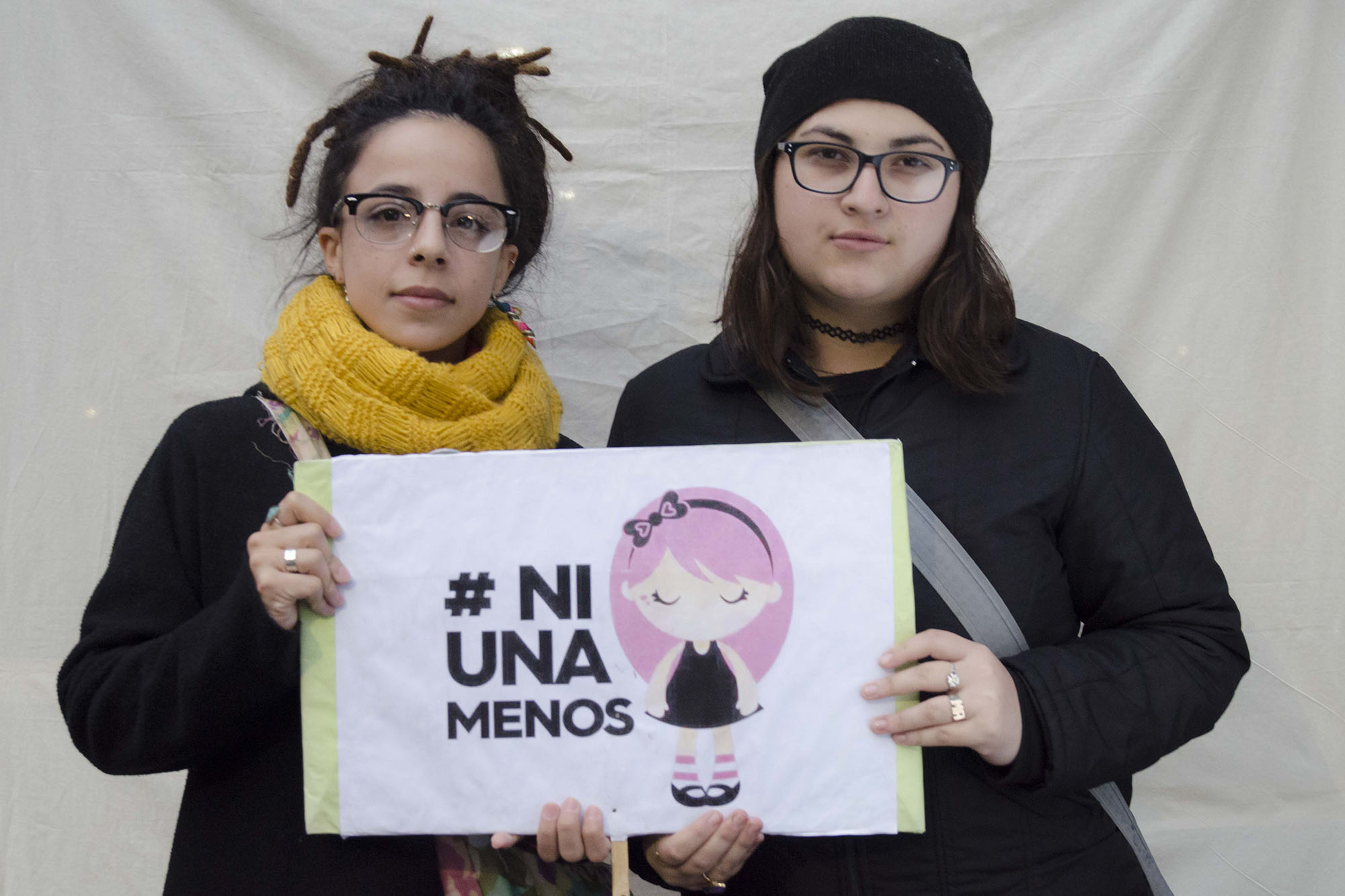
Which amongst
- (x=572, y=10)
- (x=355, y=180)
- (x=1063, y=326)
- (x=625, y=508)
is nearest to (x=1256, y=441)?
(x=1063, y=326)

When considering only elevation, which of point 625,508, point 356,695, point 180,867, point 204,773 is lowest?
point 180,867

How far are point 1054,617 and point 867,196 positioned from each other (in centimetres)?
70

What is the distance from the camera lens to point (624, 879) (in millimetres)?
1438

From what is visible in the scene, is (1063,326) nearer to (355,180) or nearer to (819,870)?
(819,870)

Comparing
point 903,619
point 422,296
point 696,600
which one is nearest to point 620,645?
point 696,600

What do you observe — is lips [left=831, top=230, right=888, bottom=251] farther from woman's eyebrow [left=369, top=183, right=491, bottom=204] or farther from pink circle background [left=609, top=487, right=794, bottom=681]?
woman's eyebrow [left=369, top=183, right=491, bottom=204]

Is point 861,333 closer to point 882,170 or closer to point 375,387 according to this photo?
point 882,170

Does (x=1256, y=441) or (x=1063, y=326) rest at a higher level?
(x=1063, y=326)

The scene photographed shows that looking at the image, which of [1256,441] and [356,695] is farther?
[1256,441]

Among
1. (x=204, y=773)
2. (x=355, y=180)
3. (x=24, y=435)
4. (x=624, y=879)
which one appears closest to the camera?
(x=624, y=879)

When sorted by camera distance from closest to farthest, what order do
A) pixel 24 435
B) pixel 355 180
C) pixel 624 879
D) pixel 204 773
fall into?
pixel 624 879, pixel 204 773, pixel 355 180, pixel 24 435

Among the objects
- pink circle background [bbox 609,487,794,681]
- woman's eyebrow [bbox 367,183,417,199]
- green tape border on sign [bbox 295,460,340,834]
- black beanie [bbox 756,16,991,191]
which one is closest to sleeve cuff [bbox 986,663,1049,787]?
pink circle background [bbox 609,487,794,681]

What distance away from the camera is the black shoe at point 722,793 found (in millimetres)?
1431

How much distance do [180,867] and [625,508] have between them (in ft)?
2.72
